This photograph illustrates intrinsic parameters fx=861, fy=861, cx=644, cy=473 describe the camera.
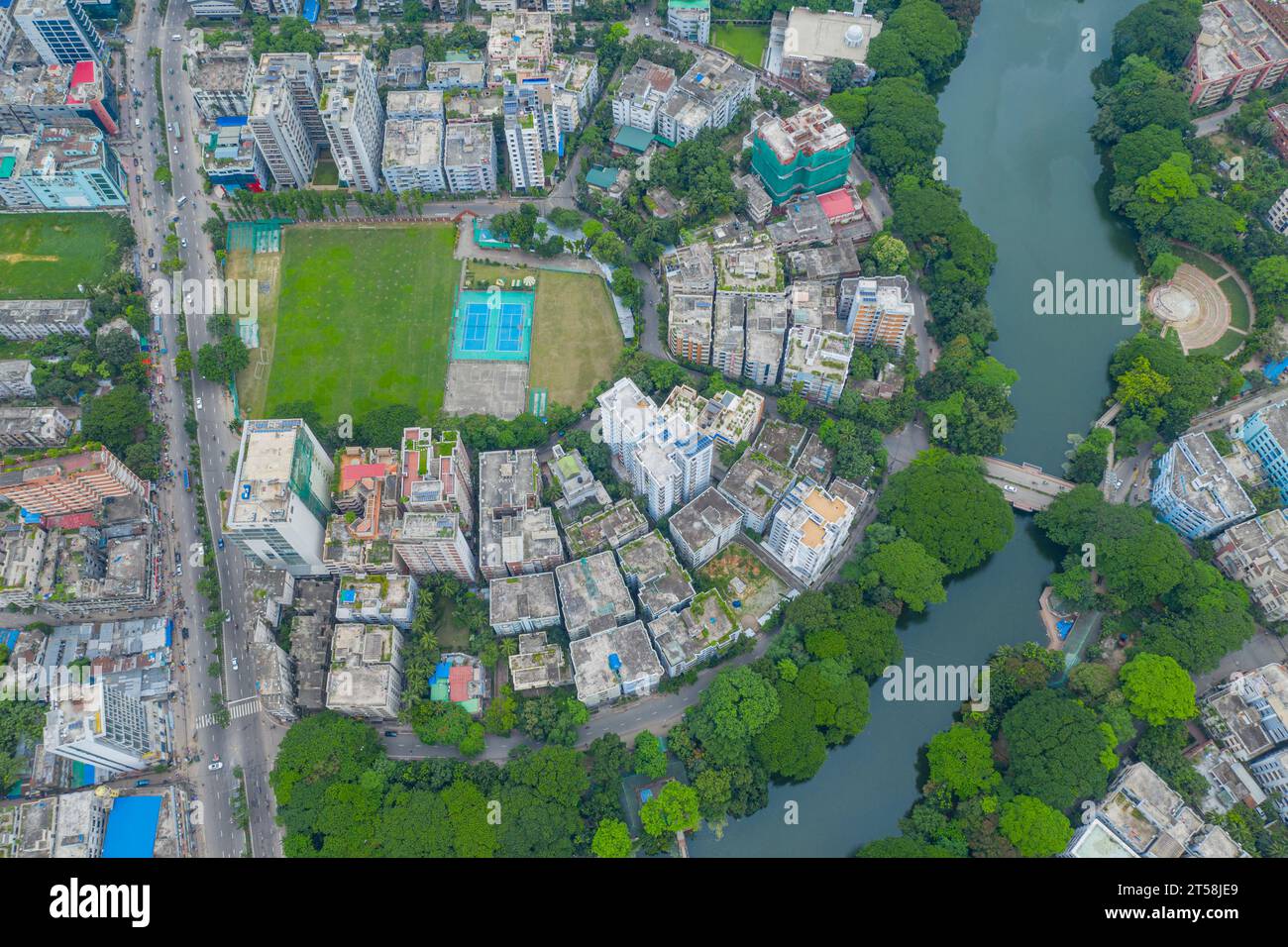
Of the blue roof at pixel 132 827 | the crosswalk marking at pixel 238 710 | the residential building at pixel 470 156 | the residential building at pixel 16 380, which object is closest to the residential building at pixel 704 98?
the residential building at pixel 470 156

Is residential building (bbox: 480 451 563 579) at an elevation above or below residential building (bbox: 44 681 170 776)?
above

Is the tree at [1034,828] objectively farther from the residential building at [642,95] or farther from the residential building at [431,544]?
the residential building at [642,95]

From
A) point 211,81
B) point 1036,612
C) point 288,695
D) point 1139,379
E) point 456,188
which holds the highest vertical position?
point 211,81

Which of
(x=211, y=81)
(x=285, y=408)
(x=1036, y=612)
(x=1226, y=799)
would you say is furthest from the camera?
(x=211, y=81)

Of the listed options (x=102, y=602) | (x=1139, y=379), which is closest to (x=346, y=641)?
(x=102, y=602)

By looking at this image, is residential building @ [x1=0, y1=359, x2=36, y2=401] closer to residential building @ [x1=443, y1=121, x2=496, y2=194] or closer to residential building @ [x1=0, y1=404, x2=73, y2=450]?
residential building @ [x1=0, y1=404, x2=73, y2=450]

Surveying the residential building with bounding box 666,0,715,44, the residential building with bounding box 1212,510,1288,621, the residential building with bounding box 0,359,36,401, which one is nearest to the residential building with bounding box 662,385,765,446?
the residential building with bounding box 1212,510,1288,621

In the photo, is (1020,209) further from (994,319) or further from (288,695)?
(288,695)
